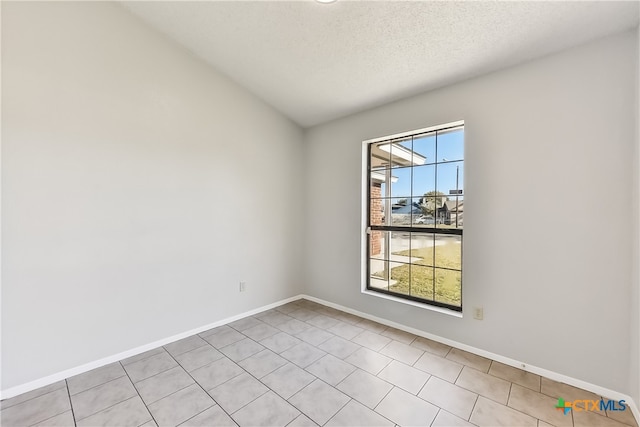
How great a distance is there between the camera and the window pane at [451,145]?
264 cm

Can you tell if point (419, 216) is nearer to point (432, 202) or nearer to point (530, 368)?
point (432, 202)

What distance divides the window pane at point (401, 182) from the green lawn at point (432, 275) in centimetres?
66

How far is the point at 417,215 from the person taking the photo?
2.94 metres

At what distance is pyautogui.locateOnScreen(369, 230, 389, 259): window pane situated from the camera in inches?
130

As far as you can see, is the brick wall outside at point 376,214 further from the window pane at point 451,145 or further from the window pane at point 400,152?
the window pane at point 451,145

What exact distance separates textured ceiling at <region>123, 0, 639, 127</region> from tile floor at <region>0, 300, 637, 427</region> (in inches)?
98.6

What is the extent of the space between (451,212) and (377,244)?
98 centimetres

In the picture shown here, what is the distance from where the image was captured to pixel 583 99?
6.36 feet

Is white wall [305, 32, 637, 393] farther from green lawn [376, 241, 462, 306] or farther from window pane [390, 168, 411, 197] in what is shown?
window pane [390, 168, 411, 197]

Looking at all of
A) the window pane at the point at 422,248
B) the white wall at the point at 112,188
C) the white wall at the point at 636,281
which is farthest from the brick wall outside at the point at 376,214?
the white wall at the point at 636,281

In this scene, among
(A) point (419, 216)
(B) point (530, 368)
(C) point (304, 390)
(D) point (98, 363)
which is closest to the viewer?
(C) point (304, 390)

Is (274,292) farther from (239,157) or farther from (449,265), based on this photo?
(449,265)

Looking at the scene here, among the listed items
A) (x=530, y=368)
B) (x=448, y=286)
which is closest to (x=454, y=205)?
(x=448, y=286)

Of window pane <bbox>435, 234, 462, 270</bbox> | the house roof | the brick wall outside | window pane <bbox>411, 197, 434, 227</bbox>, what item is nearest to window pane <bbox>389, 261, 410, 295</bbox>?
the brick wall outside
